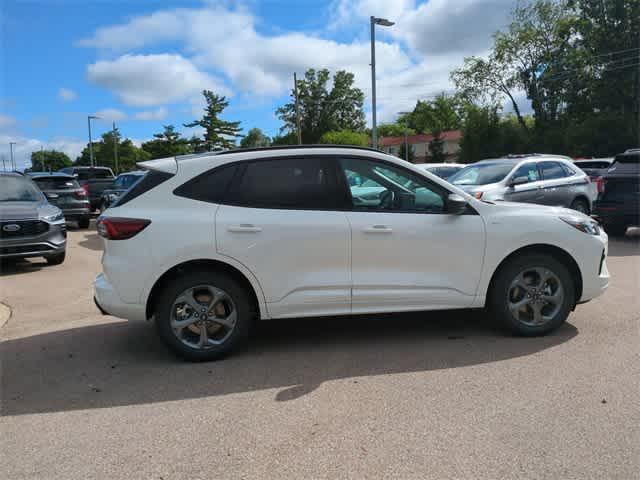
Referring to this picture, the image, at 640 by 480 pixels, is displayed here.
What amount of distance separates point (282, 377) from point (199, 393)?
0.64m

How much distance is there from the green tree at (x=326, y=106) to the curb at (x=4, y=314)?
76479mm

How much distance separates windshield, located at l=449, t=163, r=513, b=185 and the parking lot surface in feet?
19.5

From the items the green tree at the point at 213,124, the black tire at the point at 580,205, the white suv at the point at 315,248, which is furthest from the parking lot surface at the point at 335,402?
the green tree at the point at 213,124

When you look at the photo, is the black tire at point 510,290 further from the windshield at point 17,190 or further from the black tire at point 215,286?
the windshield at point 17,190

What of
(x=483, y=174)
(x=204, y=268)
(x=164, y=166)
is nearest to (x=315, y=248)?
(x=204, y=268)

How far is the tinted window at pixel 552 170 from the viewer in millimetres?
11633

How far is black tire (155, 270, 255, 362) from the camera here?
423 cm

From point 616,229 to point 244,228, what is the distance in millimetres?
10178

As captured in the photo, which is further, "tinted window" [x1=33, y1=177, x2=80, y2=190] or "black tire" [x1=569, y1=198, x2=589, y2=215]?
"tinted window" [x1=33, y1=177, x2=80, y2=190]

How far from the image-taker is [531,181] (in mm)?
11297

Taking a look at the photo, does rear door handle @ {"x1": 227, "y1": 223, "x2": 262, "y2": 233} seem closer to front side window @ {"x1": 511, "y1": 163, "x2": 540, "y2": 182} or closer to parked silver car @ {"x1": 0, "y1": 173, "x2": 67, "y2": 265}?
parked silver car @ {"x1": 0, "y1": 173, "x2": 67, "y2": 265}

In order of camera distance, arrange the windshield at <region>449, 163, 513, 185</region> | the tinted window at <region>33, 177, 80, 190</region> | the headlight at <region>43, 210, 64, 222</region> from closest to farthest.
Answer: the headlight at <region>43, 210, 64, 222</region>, the windshield at <region>449, 163, 513, 185</region>, the tinted window at <region>33, 177, 80, 190</region>

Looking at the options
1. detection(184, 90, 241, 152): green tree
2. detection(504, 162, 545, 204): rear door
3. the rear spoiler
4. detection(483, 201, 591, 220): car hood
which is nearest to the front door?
detection(483, 201, 591, 220): car hood

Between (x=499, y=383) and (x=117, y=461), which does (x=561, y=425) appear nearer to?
(x=499, y=383)
